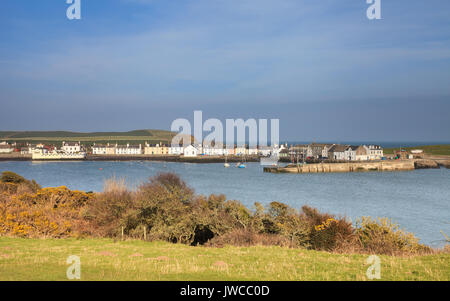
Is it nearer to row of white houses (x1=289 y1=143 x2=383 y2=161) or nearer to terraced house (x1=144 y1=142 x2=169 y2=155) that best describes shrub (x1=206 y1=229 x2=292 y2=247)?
row of white houses (x1=289 y1=143 x2=383 y2=161)

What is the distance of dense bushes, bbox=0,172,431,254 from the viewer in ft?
50.7

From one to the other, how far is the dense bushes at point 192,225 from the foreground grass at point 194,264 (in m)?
2.29

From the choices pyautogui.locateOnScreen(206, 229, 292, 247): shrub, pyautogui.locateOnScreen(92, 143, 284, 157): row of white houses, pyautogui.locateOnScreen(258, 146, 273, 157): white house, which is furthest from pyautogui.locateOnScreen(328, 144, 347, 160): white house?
pyautogui.locateOnScreen(206, 229, 292, 247): shrub

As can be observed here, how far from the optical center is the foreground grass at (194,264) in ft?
28.6

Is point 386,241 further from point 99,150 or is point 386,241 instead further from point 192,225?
point 99,150

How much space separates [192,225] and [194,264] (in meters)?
6.61

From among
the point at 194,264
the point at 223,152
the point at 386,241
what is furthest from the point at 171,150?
the point at 194,264

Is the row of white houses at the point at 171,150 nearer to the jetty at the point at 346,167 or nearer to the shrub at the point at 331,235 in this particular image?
the jetty at the point at 346,167

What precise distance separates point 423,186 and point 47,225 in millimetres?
59165

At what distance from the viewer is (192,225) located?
17.1m

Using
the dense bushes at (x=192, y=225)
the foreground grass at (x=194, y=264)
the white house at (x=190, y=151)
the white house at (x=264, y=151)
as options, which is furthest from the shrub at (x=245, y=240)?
the white house at (x=264, y=151)

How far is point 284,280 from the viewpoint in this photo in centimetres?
845

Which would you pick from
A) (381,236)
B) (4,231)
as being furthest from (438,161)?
(4,231)
